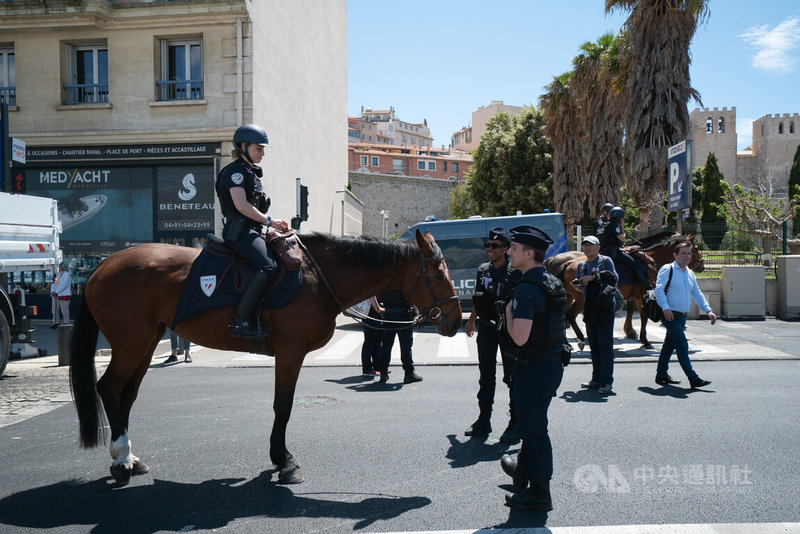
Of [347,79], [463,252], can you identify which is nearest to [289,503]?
[463,252]

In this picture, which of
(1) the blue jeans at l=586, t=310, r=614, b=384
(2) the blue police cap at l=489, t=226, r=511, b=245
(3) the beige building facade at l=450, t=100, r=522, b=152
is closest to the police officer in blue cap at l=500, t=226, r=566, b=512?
(2) the blue police cap at l=489, t=226, r=511, b=245

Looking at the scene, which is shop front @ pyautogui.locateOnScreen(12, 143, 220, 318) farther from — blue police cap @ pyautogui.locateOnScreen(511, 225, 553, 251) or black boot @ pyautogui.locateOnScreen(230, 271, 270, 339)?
blue police cap @ pyautogui.locateOnScreen(511, 225, 553, 251)

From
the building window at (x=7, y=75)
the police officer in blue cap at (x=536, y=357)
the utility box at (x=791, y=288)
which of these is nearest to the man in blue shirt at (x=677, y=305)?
the police officer in blue cap at (x=536, y=357)

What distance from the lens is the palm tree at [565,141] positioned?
26578mm

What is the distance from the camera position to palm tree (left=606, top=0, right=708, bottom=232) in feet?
60.5

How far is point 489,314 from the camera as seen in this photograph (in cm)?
570

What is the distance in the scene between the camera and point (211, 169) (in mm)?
16250

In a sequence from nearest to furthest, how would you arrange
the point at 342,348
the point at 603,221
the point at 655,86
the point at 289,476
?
the point at 289,476 → the point at 603,221 → the point at 342,348 → the point at 655,86

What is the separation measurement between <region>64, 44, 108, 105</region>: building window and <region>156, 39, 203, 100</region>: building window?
171cm

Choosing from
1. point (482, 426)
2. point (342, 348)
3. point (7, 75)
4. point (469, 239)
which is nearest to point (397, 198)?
point (7, 75)

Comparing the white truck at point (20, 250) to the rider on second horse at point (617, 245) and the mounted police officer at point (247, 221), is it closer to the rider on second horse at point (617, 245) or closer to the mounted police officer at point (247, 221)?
the mounted police officer at point (247, 221)

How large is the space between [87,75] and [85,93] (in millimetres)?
544

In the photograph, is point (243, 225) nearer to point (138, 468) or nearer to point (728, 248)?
point (138, 468)

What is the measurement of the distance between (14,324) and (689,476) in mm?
9481
